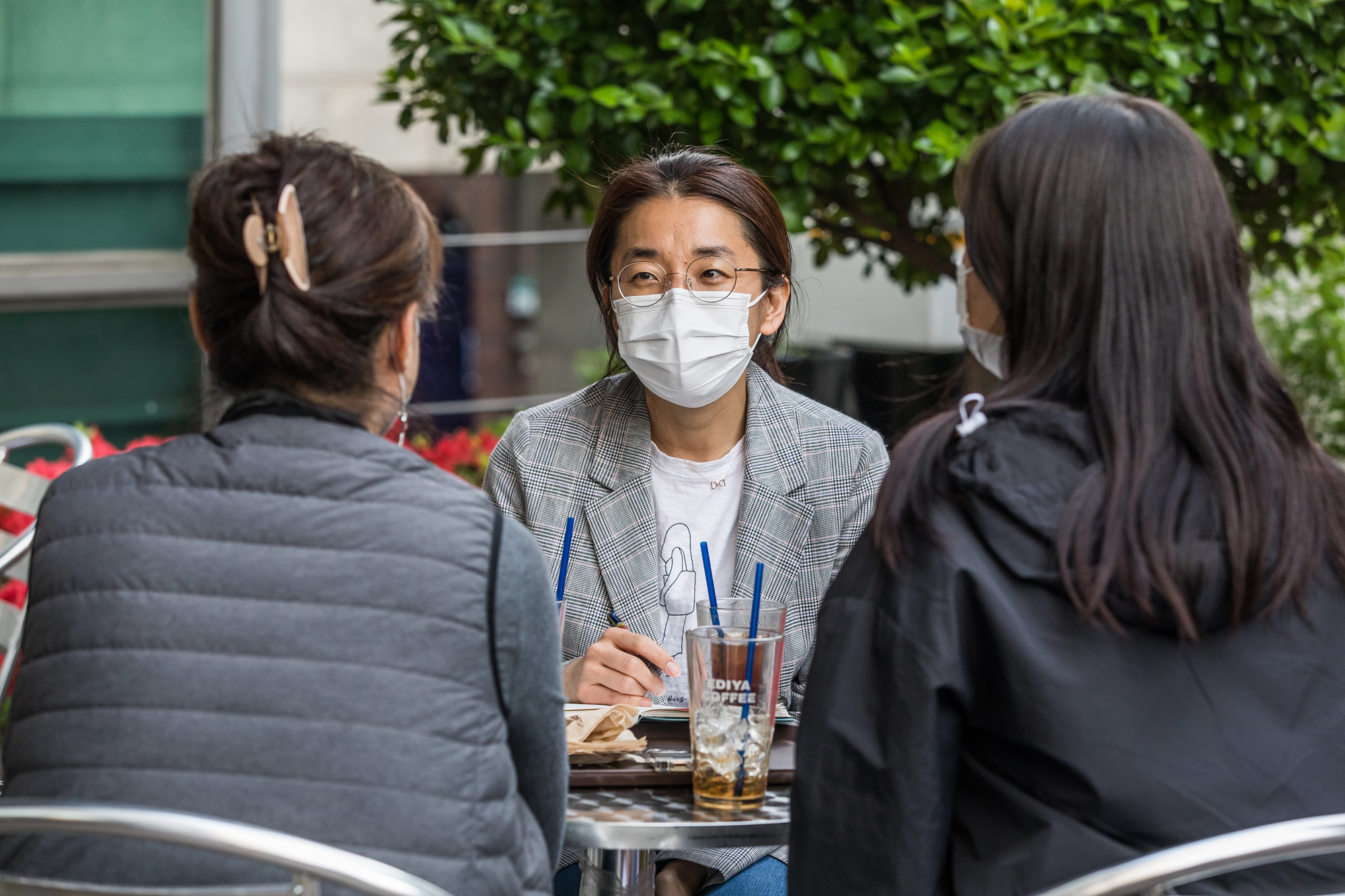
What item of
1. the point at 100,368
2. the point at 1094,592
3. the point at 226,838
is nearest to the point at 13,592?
the point at 100,368

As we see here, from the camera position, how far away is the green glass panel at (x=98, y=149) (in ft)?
16.9

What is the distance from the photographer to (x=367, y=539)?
Answer: 4.67 ft

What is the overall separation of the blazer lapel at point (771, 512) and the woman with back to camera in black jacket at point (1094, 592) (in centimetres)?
96

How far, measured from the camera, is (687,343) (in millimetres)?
2502

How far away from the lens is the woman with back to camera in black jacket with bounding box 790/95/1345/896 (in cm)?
141

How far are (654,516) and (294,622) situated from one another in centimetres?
121

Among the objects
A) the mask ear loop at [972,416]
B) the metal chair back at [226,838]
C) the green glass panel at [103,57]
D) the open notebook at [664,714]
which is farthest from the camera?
the green glass panel at [103,57]

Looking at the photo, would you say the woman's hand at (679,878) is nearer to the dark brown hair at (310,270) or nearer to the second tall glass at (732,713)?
the second tall glass at (732,713)

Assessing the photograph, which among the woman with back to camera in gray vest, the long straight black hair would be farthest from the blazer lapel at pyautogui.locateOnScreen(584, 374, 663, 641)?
the long straight black hair

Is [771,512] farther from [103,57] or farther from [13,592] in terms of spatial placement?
[103,57]

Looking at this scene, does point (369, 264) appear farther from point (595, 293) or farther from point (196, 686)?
point (595, 293)

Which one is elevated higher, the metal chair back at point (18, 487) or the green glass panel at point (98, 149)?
the green glass panel at point (98, 149)

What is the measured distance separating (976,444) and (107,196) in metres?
4.67

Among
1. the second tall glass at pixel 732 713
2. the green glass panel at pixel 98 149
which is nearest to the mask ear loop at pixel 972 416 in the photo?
the second tall glass at pixel 732 713
